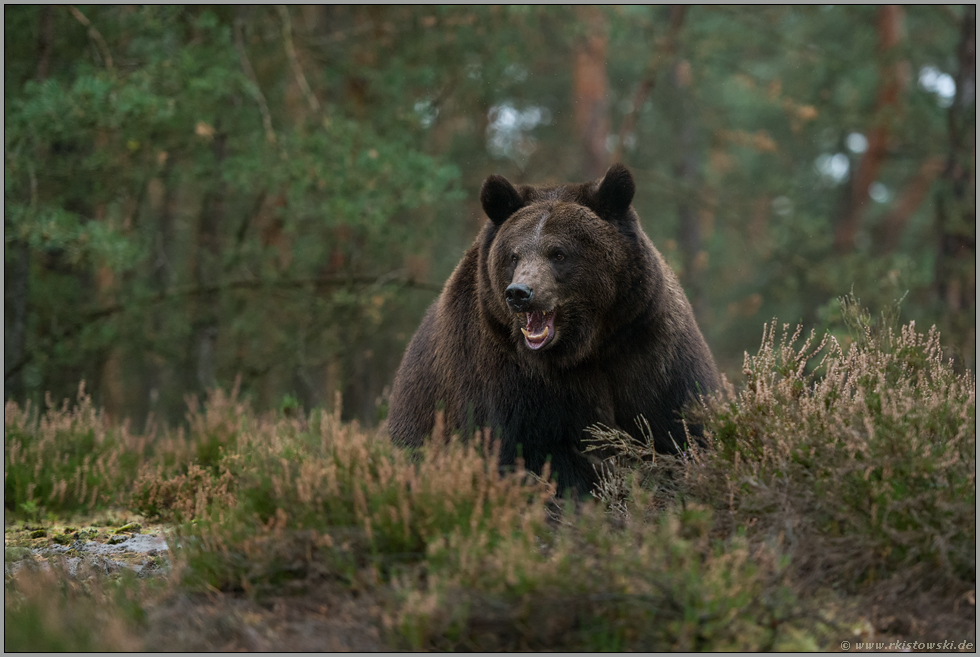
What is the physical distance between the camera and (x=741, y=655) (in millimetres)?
3393

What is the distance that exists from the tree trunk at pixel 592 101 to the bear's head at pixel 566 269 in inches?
426

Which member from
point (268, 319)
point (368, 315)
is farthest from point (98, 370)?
point (368, 315)

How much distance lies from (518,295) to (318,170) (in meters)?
6.00

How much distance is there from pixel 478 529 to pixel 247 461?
1874 millimetres

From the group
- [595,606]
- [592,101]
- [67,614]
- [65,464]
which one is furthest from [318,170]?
[592,101]

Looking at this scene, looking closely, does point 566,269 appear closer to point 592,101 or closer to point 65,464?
point 65,464

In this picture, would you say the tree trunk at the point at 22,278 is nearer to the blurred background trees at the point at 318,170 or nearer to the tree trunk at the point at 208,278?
the blurred background trees at the point at 318,170

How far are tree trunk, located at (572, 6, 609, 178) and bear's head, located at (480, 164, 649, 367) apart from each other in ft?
35.5

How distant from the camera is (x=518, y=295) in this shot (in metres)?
5.28

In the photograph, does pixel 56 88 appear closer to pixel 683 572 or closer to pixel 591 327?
pixel 591 327

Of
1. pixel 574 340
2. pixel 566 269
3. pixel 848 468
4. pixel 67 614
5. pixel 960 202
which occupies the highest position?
pixel 566 269

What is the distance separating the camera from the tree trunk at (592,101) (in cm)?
1733

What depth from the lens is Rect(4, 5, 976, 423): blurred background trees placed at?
34.9ft

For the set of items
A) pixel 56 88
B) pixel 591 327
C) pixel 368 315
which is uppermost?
pixel 56 88
